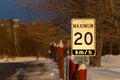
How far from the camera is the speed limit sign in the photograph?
1206 cm

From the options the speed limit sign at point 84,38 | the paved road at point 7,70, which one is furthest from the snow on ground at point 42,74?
the speed limit sign at point 84,38

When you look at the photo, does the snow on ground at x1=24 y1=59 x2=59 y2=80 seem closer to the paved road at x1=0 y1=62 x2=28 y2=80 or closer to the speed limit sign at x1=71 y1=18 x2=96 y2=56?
the paved road at x1=0 y1=62 x2=28 y2=80

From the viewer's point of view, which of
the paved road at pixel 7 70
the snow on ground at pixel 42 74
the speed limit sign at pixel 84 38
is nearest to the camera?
the speed limit sign at pixel 84 38

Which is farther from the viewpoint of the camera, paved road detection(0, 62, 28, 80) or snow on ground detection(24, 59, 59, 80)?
paved road detection(0, 62, 28, 80)

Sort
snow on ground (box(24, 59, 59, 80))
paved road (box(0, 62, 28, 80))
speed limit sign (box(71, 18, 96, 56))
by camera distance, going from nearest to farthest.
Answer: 1. speed limit sign (box(71, 18, 96, 56))
2. snow on ground (box(24, 59, 59, 80))
3. paved road (box(0, 62, 28, 80))

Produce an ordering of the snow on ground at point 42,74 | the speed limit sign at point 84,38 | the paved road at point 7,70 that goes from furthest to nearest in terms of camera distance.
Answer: the paved road at point 7,70, the snow on ground at point 42,74, the speed limit sign at point 84,38

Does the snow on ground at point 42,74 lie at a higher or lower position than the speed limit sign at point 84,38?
lower

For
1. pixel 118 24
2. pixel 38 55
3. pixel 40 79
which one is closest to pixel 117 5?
pixel 118 24

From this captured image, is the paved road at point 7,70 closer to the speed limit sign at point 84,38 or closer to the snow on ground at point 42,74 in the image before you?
the snow on ground at point 42,74

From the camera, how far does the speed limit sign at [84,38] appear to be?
12.1 meters

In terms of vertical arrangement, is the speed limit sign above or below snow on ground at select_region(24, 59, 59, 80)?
above

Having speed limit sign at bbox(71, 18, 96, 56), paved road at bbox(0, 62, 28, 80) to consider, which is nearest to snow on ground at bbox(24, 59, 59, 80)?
paved road at bbox(0, 62, 28, 80)

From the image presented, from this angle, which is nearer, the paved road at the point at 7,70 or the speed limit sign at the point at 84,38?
the speed limit sign at the point at 84,38

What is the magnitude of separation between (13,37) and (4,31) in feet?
7.24
